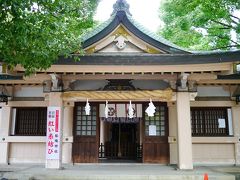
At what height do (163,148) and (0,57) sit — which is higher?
(0,57)

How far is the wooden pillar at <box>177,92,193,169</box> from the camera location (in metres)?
10.4

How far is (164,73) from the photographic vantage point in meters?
10.7

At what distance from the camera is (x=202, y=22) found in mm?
15359

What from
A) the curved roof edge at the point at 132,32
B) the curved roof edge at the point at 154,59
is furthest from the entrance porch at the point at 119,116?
the curved roof edge at the point at 154,59

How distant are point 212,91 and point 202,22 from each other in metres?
4.72

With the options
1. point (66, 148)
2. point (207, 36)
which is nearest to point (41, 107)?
point (66, 148)

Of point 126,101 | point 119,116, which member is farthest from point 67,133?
point 126,101

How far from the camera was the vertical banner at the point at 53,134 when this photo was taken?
10477 millimetres

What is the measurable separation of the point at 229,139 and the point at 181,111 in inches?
119

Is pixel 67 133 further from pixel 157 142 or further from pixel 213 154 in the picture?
pixel 213 154

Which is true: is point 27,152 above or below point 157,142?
below

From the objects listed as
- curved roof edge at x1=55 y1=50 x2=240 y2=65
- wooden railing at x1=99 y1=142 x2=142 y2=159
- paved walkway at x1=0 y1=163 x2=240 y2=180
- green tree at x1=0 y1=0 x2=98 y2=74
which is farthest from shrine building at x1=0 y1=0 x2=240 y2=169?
wooden railing at x1=99 y1=142 x2=142 y2=159

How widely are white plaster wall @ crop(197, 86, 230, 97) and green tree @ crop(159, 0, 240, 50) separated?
338 centimetres

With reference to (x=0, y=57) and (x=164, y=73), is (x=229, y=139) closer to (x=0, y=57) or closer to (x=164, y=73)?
(x=164, y=73)
